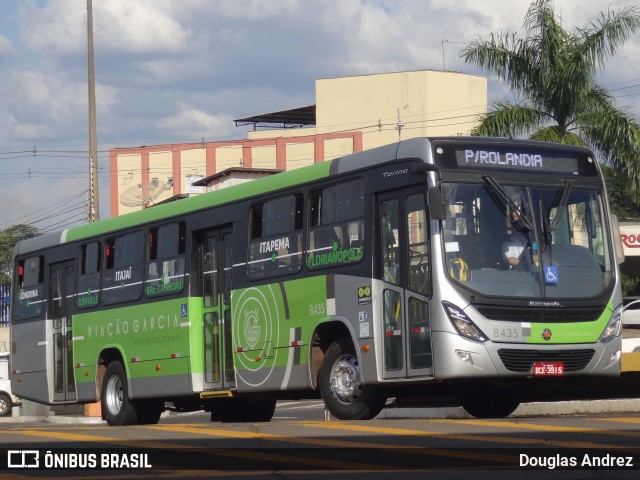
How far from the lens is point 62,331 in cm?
2077

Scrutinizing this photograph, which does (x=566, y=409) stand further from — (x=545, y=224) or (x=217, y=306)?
(x=545, y=224)

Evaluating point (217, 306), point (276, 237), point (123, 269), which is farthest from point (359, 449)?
point (123, 269)

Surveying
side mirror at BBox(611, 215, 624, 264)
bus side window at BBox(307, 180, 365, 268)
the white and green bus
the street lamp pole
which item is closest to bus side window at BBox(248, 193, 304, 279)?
the white and green bus

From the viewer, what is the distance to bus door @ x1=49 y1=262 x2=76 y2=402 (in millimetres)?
20516

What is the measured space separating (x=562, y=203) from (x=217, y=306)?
5.34 metres

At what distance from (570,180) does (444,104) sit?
2629 inches

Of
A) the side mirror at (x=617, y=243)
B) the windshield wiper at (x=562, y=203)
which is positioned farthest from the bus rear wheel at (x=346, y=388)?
the side mirror at (x=617, y=243)

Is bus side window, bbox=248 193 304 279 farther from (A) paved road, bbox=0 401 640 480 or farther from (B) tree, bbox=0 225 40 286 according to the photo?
(B) tree, bbox=0 225 40 286

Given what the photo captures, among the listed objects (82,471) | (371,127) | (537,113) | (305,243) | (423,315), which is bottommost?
(82,471)

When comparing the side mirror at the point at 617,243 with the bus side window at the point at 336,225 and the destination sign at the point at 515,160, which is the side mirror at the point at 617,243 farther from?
the bus side window at the point at 336,225

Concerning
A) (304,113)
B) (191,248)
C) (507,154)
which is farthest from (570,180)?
(304,113)

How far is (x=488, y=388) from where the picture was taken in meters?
14.3

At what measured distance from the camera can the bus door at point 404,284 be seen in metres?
13.4

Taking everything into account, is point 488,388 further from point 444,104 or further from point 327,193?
point 444,104
